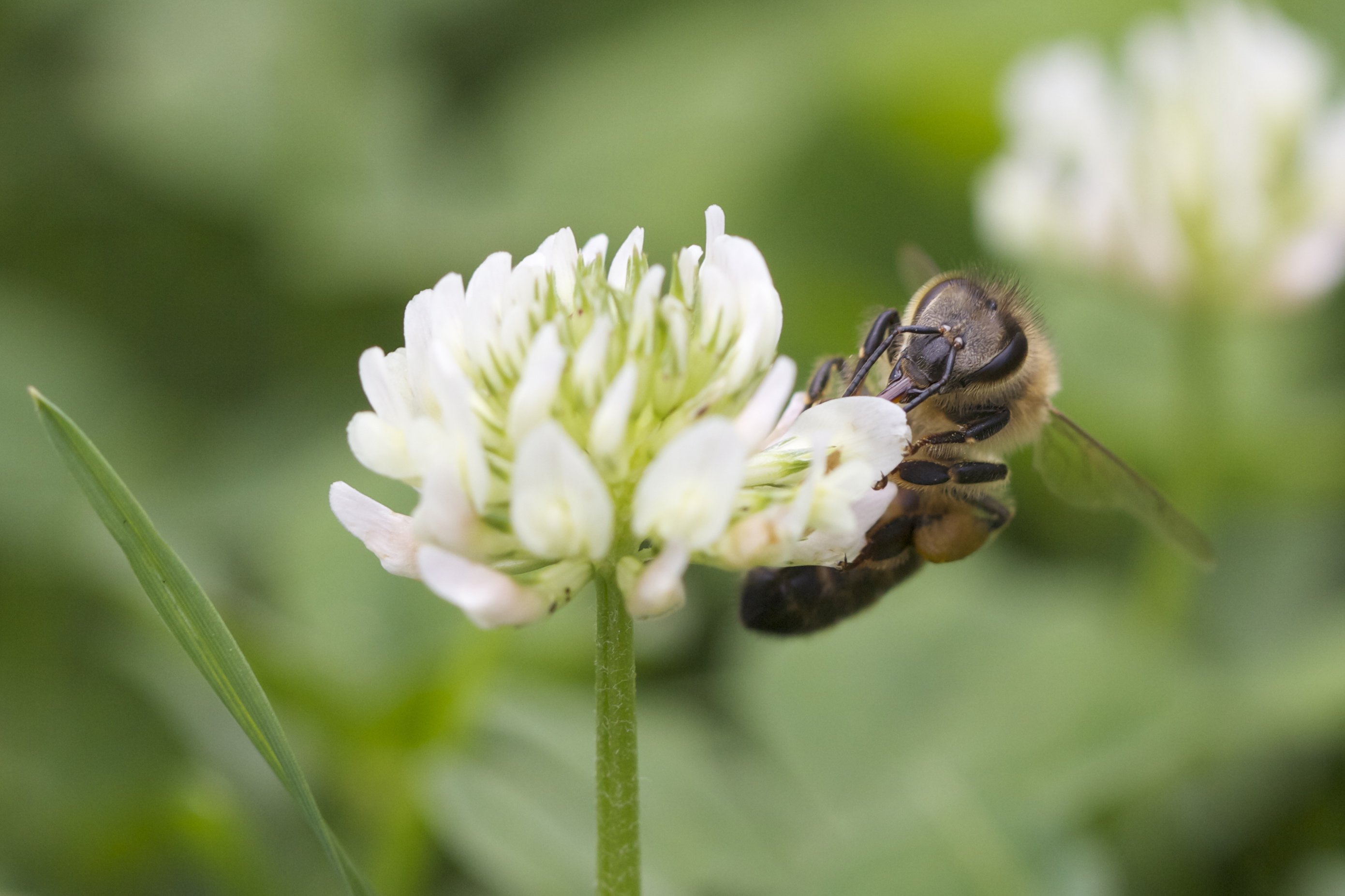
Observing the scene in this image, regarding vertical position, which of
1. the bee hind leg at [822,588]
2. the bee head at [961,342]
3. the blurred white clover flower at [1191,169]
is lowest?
the blurred white clover flower at [1191,169]

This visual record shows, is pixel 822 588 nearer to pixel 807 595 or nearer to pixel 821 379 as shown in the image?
pixel 807 595

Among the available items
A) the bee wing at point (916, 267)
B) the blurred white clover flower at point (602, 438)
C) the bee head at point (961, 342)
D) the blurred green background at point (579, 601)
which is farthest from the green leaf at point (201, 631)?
the bee wing at point (916, 267)

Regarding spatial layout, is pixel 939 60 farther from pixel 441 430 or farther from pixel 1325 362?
pixel 441 430

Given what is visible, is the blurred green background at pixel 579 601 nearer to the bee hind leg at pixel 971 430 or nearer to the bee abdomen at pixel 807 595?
the bee abdomen at pixel 807 595

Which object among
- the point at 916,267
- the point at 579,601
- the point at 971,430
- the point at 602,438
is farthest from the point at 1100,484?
the point at 579,601

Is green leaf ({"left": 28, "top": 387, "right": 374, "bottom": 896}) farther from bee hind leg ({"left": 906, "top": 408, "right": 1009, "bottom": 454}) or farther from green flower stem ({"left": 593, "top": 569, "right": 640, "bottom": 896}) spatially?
bee hind leg ({"left": 906, "top": 408, "right": 1009, "bottom": 454})

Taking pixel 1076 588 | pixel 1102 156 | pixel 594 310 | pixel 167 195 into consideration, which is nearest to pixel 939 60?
pixel 1102 156
